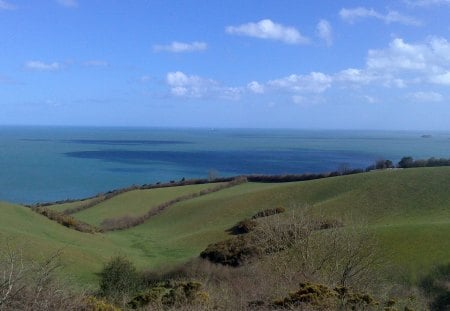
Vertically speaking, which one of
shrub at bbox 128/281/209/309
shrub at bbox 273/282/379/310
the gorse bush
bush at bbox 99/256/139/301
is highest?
the gorse bush

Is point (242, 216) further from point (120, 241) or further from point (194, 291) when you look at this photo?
point (194, 291)

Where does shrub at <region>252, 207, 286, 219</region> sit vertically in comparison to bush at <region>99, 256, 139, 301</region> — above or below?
below

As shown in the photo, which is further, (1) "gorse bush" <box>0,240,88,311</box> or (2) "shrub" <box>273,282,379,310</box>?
(2) "shrub" <box>273,282,379,310</box>

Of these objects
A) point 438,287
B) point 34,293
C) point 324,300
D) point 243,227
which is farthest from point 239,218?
point 34,293

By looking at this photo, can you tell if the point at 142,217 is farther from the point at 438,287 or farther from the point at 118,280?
the point at 438,287

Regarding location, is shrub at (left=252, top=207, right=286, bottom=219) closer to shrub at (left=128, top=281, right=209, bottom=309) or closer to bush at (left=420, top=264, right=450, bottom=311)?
bush at (left=420, top=264, right=450, bottom=311)

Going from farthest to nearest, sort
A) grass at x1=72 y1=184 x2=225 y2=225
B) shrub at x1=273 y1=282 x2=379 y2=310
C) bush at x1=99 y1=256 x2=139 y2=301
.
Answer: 1. grass at x1=72 y1=184 x2=225 y2=225
2. bush at x1=99 y1=256 x2=139 y2=301
3. shrub at x1=273 y1=282 x2=379 y2=310

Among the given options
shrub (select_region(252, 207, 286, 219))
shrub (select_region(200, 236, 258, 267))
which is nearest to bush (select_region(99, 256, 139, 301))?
shrub (select_region(200, 236, 258, 267))

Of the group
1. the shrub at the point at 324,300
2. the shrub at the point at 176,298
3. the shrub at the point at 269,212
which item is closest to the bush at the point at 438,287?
the shrub at the point at 324,300
